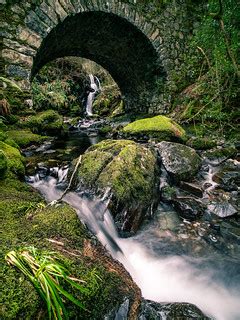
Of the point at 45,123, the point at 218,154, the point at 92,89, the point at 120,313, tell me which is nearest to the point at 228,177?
the point at 218,154

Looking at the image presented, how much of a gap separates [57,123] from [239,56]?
4.07 m

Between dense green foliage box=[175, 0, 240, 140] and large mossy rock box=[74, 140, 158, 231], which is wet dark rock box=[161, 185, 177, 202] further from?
dense green foliage box=[175, 0, 240, 140]

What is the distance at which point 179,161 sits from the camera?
360 cm

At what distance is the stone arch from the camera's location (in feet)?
17.1

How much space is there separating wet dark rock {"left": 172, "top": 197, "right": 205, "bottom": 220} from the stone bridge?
385cm

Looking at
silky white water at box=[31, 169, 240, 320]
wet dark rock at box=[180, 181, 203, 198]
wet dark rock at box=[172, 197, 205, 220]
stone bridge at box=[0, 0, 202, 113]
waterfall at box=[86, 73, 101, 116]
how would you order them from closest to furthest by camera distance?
silky white water at box=[31, 169, 240, 320] → wet dark rock at box=[172, 197, 205, 220] → wet dark rock at box=[180, 181, 203, 198] → stone bridge at box=[0, 0, 202, 113] → waterfall at box=[86, 73, 101, 116]

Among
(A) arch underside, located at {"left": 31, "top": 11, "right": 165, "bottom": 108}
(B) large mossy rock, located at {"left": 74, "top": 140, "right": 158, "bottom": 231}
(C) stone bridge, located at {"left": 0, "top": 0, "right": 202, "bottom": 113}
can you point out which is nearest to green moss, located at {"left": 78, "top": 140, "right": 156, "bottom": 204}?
(B) large mossy rock, located at {"left": 74, "top": 140, "right": 158, "bottom": 231}

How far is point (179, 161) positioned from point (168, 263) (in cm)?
167

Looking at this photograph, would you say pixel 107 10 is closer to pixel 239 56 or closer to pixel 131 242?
pixel 239 56

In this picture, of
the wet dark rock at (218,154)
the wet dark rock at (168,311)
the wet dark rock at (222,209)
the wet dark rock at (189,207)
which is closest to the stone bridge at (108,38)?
the wet dark rock at (218,154)

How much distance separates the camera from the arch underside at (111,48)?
6.18 meters

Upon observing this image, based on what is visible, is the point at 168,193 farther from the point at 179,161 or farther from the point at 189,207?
the point at 179,161

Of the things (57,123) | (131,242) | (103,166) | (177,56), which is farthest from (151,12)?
(131,242)

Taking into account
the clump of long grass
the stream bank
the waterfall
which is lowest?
the waterfall
